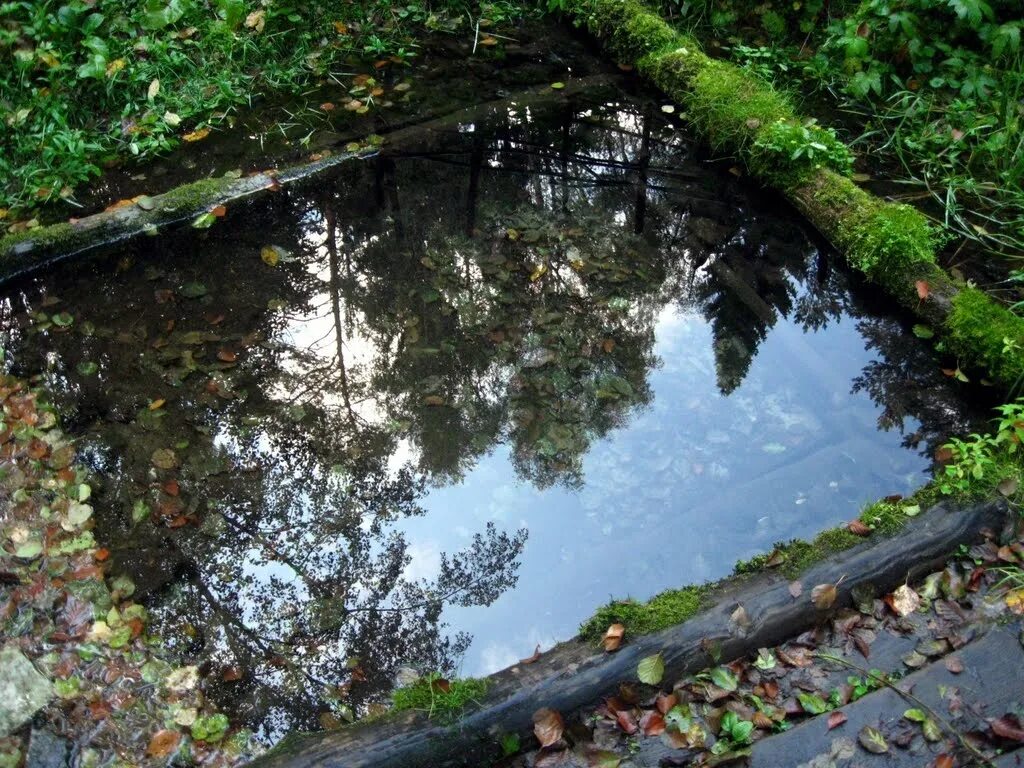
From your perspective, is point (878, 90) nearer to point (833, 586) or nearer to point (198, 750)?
point (833, 586)

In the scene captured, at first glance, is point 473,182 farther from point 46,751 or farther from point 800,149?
point 46,751

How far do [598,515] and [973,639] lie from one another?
1.57 m

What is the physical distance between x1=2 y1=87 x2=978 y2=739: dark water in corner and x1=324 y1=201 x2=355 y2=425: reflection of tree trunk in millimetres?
18

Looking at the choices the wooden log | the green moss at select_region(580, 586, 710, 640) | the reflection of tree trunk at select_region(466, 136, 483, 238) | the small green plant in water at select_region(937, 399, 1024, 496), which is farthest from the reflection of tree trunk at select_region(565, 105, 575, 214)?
the wooden log

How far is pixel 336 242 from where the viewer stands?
542 cm

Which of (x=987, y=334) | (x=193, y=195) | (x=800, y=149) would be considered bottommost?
(x=987, y=334)

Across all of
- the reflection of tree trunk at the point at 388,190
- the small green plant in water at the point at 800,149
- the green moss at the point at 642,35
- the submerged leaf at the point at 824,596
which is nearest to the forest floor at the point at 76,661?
the submerged leaf at the point at 824,596

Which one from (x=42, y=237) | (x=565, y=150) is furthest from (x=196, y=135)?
(x=565, y=150)

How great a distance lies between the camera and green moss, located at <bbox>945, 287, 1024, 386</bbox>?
4.07 m

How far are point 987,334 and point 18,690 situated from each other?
4.50 meters

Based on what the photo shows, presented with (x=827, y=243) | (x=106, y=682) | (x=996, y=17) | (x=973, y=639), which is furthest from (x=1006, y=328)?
(x=106, y=682)

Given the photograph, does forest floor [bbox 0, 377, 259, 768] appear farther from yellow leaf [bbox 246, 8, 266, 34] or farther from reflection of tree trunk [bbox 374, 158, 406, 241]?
yellow leaf [bbox 246, 8, 266, 34]

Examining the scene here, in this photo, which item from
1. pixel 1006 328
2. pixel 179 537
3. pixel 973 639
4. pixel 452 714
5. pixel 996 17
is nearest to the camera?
pixel 452 714

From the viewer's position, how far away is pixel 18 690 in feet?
10.1
